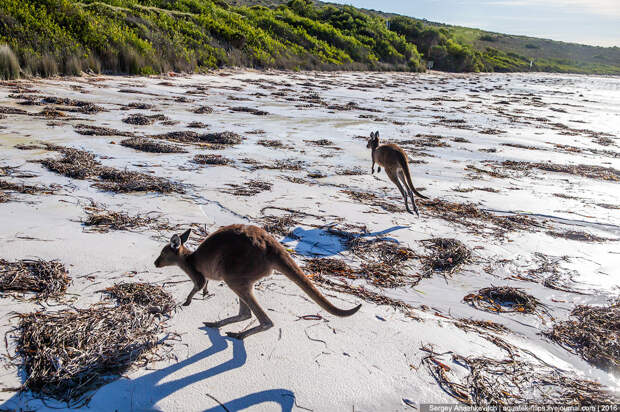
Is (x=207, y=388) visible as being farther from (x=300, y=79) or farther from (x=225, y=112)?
(x=300, y=79)

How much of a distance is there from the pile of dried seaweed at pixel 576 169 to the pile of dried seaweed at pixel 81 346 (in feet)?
26.3

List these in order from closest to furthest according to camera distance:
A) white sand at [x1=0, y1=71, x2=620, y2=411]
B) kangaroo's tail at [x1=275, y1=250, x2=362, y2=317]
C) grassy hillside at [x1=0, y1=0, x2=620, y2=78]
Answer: white sand at [x1=0, y1=71, x2=620, y2=411] < kangaroo's tail at [x1=275, y1=250, x2=362, y2=317] < grassy hillside at [x1=0, y1=0, x2=620, y2=78]

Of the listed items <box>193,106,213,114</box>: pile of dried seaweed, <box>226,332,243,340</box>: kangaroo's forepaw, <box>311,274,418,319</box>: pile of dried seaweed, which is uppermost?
<box>193,106,213,114</box>: pile of dried seaweed

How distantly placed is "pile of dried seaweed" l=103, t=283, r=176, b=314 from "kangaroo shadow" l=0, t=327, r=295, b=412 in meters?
0.54

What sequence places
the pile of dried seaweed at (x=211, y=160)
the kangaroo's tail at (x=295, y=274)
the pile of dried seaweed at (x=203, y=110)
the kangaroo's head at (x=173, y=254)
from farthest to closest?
the pile of dried seaweed at (x=203, y=110)
the pile of dried seaweed at (x=211, y=160)
the kangaroo's head at (x=173, y=254)
the kangaroo's tail at (x=295, y=274)

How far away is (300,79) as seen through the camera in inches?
881

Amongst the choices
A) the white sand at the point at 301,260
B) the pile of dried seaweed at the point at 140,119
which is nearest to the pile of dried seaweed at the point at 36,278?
the white sand at the point at 301,260

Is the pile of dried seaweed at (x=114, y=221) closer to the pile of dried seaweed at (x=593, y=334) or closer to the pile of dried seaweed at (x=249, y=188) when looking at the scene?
the pile of dried seaweed at (x=249, y=188)

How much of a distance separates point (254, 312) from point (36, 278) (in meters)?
1.67

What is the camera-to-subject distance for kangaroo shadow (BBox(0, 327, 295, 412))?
2.03 meters

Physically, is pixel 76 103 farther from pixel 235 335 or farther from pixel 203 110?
pixel 235 335

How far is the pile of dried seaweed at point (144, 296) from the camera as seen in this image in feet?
9.15

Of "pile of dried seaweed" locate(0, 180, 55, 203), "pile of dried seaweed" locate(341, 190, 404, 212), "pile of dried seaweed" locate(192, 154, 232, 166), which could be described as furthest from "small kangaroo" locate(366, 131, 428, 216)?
"pile of dried seaweed" locate(0, 180, 55, 203)

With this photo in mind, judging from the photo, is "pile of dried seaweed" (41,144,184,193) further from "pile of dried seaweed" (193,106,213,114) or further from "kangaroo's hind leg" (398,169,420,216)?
"pile of dried seaweed" (193,106,213,114)
